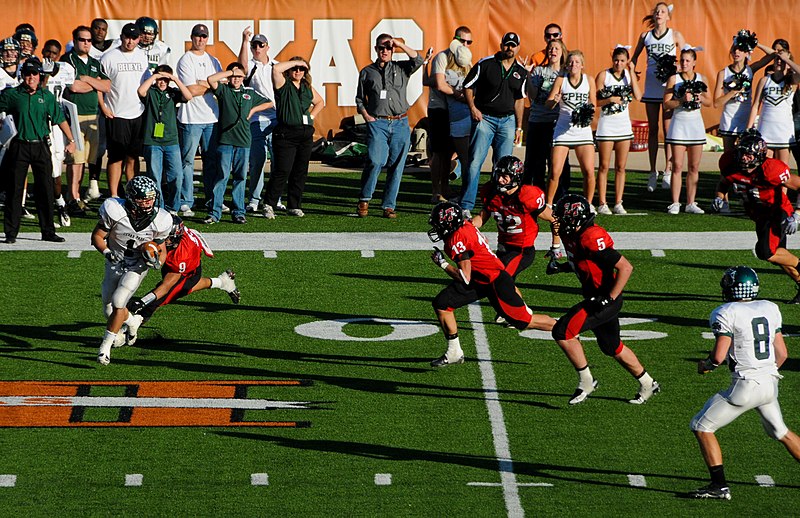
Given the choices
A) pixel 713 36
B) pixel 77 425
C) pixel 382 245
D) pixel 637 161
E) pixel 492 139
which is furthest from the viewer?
pixel 713 36

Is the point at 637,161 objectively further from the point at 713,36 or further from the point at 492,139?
the point at 492,139

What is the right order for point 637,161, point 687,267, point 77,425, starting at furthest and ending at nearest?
point 637,161 < point 687,267 < point 77,425

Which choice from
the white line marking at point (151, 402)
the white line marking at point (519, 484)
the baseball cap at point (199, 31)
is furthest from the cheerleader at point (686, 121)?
the white line marking at point (519, 484)

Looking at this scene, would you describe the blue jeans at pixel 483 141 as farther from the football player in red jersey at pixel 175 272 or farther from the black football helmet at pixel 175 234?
the black football helmet at pixel 175 234

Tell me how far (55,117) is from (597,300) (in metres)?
6.72

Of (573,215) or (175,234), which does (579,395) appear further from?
(175,234)

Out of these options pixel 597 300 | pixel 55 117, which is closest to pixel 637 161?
pixel 55 117

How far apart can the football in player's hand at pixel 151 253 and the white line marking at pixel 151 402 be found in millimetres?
1149

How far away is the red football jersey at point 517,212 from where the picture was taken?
432 inches

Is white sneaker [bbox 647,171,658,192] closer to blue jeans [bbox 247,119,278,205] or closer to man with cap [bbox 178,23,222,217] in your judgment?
blue jeans [bbox 247,119,278,205]

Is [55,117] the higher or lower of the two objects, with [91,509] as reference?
higher

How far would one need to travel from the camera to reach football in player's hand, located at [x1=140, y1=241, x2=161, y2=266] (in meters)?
9.86

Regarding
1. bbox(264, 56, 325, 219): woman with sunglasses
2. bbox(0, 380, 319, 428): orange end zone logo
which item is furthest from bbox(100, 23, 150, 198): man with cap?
bbox(0, 380, 319, 428): orange end zone logo

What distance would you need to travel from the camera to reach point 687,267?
43.7 feet
